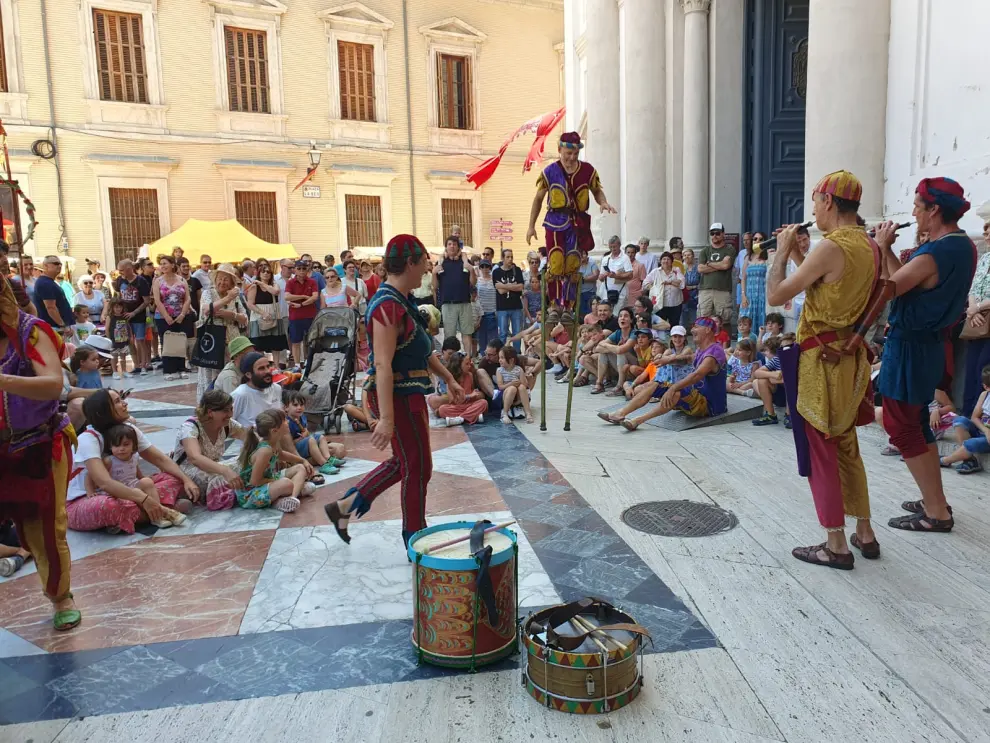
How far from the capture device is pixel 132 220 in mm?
21172

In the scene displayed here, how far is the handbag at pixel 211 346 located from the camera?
28.1ft

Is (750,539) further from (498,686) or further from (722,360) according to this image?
(722,360)

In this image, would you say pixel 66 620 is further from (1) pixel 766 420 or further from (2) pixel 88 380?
(1) pixel 766 420

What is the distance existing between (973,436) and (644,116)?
8.92 meters

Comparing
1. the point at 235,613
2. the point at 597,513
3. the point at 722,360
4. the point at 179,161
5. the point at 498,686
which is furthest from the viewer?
the point at 179,161

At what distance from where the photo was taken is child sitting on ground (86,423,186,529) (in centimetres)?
477

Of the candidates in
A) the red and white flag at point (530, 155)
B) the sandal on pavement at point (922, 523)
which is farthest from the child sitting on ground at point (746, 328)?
the red and white flag at point (530, 155)

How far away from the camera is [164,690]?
3000mm

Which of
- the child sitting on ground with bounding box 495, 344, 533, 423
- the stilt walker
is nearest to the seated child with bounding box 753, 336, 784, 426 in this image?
the stilt walker

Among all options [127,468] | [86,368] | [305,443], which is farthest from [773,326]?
[86,368]

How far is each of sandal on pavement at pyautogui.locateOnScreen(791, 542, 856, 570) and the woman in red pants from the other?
6.61ft

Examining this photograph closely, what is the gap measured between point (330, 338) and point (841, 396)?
556cm

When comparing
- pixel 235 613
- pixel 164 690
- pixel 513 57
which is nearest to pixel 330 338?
pixel 235 613

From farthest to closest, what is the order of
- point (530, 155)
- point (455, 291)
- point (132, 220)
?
1. point (530, 155)
2. point (132, 220)
3. point (455, 291)
